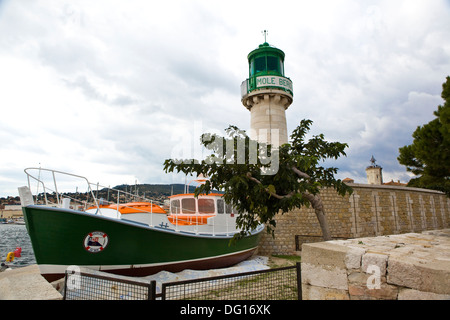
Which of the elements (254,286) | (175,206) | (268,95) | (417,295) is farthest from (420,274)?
(268,95)

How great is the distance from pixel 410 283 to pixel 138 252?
20.4 feet

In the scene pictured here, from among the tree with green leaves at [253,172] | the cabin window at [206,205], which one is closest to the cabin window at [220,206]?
the cabin window at [206,205]

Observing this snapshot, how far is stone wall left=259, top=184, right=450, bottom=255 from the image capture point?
1270cm

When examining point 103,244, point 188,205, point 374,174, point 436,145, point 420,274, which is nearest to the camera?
point 420,274

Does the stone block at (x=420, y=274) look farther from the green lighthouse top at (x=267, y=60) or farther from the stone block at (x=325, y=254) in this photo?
the green lighthouse top at (x=267, y=60)

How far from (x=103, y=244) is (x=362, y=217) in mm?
13697

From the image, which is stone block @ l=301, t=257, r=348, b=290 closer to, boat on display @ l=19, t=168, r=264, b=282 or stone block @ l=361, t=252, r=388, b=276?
stone block @ l=361, t=252, r=388, b=276

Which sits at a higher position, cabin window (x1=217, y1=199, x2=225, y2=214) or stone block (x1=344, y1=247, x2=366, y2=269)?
cabin window (x1=217, y1=199, x2=225, y2=214)

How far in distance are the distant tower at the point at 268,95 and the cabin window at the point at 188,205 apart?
19.5 feet

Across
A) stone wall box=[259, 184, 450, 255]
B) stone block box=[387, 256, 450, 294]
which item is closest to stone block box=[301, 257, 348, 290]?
stone block box=[387, 256, 450, 294]

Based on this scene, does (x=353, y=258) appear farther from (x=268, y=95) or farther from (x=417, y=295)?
(x=268, y=95)

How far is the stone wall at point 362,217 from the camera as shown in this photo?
500 inches

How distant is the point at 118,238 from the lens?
6555mm

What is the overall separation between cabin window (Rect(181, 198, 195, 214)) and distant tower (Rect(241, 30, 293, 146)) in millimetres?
5956
